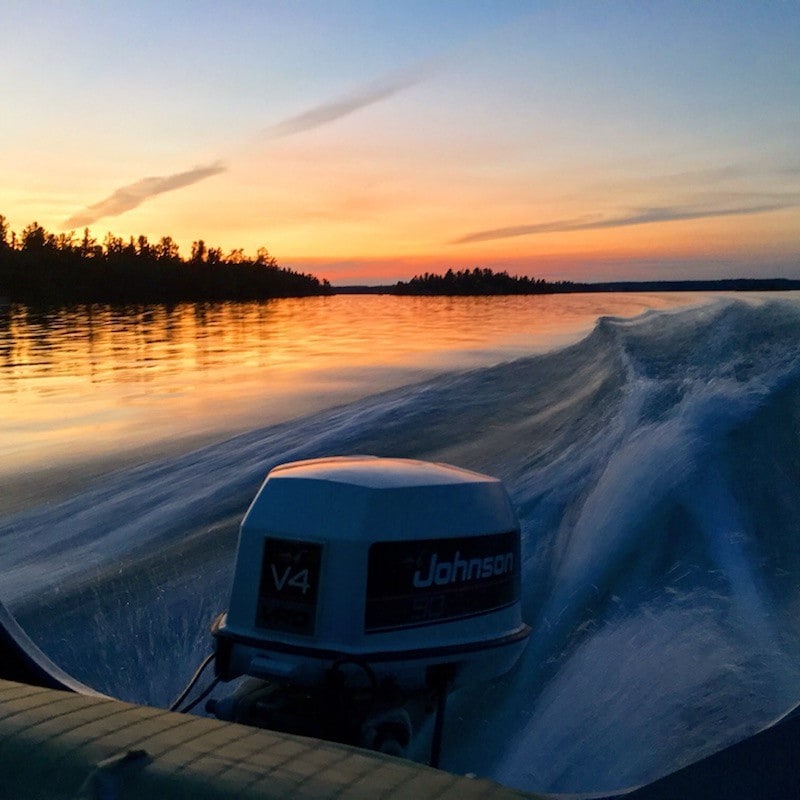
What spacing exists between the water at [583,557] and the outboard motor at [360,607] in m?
0.28

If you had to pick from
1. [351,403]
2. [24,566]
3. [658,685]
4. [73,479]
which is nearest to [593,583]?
[658,685]

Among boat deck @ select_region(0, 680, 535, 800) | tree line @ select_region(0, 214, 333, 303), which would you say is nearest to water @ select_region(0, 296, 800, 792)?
boat deck @ select_region(0, 680, 535, 800)

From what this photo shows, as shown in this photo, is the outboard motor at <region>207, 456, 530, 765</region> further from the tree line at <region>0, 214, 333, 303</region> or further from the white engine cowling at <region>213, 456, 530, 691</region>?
the tree line at <region>0, 214, 333, 303</region>

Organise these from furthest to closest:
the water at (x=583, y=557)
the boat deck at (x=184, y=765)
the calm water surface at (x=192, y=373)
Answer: the calm water surface at (x=192, y=373), the water at (x=583, y=557), the boat deck at (x=184, y=765)

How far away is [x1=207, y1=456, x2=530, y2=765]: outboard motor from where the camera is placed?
1651mm

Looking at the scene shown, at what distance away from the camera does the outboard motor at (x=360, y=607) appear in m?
1.65

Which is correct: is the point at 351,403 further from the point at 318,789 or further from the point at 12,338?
the point at 12,338

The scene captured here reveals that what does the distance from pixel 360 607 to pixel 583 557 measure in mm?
1156

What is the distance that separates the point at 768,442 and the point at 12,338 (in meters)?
12.1

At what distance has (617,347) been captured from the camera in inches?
253

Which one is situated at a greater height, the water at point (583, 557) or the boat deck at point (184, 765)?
the boat deck at point (184, 765)

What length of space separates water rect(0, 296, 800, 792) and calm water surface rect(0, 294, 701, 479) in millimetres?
819

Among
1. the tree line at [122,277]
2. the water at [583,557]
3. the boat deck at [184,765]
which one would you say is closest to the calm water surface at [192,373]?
the water at [583,557]

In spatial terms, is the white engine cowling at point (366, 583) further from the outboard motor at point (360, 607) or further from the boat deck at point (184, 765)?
the boat deck at point (184, 765)
